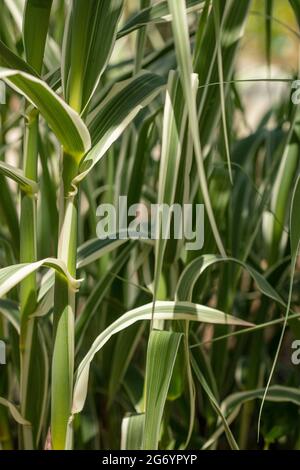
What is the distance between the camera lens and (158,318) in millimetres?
675

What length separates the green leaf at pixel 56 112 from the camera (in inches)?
22.6

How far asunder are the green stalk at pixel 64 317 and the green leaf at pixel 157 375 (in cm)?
8

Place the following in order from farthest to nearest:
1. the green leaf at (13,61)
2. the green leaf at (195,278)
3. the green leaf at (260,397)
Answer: the green leaf at (260,397) < the green leaf at (195,278) < the green leaf at (13,61)

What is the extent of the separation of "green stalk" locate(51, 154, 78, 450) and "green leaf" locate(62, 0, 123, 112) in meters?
0.06

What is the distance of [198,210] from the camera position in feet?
2.62

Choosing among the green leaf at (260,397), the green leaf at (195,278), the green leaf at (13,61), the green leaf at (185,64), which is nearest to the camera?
the green leaf at (185,64)

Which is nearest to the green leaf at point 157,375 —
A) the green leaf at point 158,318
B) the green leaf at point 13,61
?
the green leaf at point 158,318

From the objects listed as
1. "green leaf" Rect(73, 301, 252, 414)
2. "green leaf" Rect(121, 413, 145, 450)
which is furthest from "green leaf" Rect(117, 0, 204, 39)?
"green leaf" Rect(121, 413, 145, 450)

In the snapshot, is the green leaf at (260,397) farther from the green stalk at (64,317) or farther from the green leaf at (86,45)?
the green leaf at (86,45)

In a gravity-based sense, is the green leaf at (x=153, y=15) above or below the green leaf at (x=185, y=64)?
above

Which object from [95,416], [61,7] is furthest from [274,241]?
[61,7]

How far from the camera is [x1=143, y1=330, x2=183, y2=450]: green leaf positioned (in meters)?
0.65

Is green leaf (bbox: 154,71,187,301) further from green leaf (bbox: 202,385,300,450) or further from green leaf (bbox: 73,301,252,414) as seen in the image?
green leaf (bbox: 202,385,300,450)

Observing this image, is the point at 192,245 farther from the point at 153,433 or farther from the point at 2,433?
the point at 2,433
